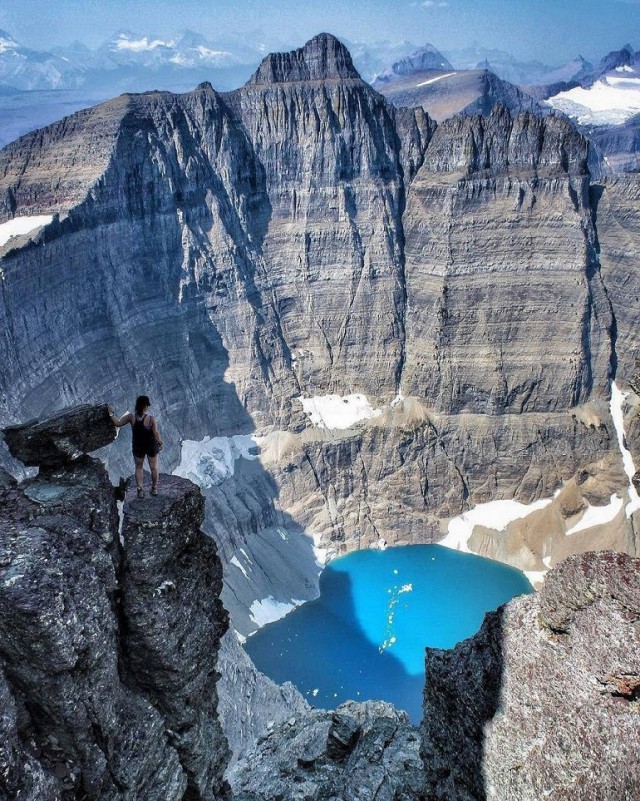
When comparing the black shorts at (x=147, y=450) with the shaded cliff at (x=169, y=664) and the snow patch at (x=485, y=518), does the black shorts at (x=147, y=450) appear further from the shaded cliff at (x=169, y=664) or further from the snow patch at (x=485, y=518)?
the snow patch at (x=485, y=518)

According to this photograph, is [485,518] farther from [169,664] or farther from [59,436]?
[59,436]

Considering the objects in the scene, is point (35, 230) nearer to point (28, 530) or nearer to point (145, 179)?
point (145, 179)

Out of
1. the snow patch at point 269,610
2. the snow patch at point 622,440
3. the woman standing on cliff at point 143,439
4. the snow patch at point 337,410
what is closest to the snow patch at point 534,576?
the snow patch at point 622,440

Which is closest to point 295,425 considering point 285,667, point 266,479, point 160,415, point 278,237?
point 266,479

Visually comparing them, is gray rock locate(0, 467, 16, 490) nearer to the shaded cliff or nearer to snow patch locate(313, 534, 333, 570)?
the shaded cliff

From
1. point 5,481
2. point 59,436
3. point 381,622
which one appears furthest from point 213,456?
point 59,436

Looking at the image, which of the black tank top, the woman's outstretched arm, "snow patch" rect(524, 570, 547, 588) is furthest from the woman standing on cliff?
"snow patch" rect(524, 570, 547, 588)
